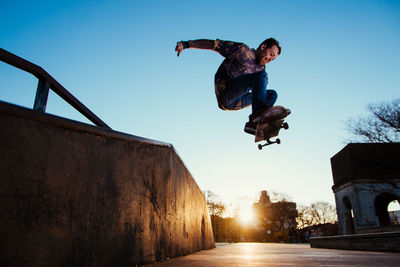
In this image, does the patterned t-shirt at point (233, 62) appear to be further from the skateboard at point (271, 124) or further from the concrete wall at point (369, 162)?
the concrete wall at point (369, 162)

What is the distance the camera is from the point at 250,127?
3.91m

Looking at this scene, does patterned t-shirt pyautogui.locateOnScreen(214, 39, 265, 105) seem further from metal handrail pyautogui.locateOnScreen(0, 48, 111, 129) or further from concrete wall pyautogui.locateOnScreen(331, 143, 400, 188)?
concrete wall pyautogui.locateOnScreen(331, 143, 400, 188)

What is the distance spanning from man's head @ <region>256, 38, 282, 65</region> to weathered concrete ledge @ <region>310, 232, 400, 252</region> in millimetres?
3471

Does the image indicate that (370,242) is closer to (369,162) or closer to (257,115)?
(257,115)

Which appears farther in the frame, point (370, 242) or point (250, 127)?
point (370, 242)

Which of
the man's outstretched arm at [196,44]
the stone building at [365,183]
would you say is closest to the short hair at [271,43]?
the man's outstretched arm at [196,44]

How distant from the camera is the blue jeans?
3506 mm

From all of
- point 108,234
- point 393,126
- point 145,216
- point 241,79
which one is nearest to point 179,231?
point 145,216

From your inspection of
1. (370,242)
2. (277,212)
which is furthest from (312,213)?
(370,242)

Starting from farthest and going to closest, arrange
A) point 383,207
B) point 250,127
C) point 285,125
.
Result: point 383,207 < point 250,127 < point 285,125

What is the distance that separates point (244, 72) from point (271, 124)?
88 cm

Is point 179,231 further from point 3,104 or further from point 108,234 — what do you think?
point 3,104

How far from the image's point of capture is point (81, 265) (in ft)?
4.02

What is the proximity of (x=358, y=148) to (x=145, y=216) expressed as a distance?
26.4 meters
